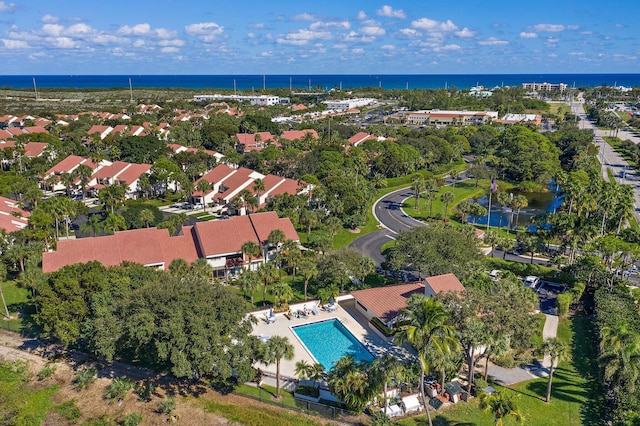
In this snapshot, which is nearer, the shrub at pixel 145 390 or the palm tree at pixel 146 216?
the shrub at pixel 145 390

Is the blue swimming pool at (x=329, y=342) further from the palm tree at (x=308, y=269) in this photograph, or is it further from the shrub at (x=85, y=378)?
the shrub at (x=85, y=378)

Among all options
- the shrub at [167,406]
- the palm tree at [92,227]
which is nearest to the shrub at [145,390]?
the shrub at [167,406]

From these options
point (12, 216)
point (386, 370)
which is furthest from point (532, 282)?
point (12, 216)

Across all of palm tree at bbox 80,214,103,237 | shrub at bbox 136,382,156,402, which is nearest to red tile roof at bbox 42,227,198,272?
palm tree at bbox 80,214,103,237

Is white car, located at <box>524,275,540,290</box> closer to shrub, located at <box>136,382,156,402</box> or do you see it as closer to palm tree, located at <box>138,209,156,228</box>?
shrub, located at <box>136,382,156,402</box>

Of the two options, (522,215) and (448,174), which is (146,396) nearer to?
(522,215)

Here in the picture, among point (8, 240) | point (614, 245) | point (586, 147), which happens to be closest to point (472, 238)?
point (614, 245)
